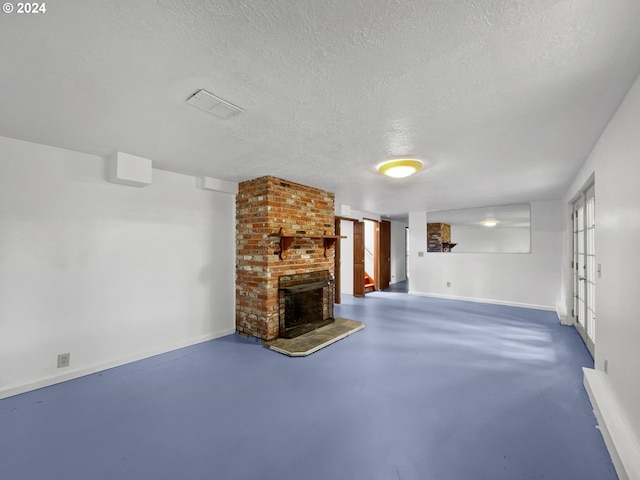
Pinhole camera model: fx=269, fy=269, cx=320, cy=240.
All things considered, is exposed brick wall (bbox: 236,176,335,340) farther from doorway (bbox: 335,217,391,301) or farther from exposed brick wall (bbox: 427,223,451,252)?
exposed brick wall (bbox: 427,223,451,252)

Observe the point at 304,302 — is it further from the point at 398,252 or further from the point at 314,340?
the point at 398,252

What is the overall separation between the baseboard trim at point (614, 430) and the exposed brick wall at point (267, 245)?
3171 mm

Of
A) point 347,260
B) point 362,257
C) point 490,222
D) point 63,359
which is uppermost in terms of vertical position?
point 490,222

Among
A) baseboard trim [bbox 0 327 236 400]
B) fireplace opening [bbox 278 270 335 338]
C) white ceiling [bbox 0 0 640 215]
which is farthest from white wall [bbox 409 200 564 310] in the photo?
baseboard trim [bbox 0 327 236 400]

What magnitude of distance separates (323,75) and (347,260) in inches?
236

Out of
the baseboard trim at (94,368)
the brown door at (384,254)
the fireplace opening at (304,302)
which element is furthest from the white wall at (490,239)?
the baseboard trim at (94,368)

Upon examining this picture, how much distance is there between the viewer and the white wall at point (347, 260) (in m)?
7.24

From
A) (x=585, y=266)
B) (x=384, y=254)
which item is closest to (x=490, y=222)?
(x=585, y=266)

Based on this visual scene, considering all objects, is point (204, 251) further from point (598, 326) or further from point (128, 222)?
point (598, 326)

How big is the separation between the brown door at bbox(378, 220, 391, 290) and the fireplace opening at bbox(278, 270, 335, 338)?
12.2ft

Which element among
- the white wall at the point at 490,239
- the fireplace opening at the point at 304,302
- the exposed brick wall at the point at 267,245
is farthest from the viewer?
the white wall at the point at 490,239

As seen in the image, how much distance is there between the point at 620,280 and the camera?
1.80 m

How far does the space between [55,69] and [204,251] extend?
103 inches

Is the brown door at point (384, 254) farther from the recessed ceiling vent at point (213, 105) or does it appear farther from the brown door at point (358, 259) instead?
the recessed ceiling vent at point (213, 105)
